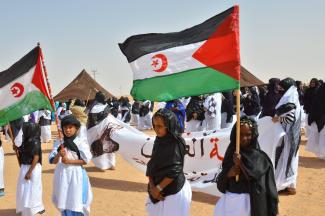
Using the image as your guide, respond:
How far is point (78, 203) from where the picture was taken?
4.92m

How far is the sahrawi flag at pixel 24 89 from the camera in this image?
16.7ft

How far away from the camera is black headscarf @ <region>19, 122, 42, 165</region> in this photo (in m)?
6.12

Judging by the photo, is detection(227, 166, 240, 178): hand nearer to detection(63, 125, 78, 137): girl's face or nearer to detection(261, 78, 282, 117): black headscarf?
detection(63, 125, 78, 137): girl's face

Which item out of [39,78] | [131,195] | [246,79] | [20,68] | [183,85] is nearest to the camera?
[183,85]

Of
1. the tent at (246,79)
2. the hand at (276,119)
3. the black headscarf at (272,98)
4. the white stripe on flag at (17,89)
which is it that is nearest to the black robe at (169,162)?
the white stripe on flag at (17,89)

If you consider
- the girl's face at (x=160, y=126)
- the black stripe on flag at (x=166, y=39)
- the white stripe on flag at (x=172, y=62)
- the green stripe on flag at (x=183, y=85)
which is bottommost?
the girl's face at (x=160, y=126)

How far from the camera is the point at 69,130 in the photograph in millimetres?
4930

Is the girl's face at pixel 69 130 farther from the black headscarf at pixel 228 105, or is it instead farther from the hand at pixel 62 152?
the black headscarf at pixel 228 105

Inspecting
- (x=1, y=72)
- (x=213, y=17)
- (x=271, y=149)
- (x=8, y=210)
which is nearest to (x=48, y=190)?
(x=8, y=210)

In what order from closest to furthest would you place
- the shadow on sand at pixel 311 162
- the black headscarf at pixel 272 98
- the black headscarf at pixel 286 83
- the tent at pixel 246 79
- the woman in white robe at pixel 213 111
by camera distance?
the black headscarf at pixel 286 83 → the black headscarf at pixel 272 98 → the shadow on sand at pixel 311 162 → the woman in white robe at pixel 213 111 → the tent at pixel 246 79

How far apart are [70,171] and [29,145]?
147cm

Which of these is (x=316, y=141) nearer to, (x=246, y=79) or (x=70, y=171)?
(x=70, y=171)

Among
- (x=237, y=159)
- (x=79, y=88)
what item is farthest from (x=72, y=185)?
(x=79, y=88)

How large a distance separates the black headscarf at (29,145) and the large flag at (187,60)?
91.6 inches
